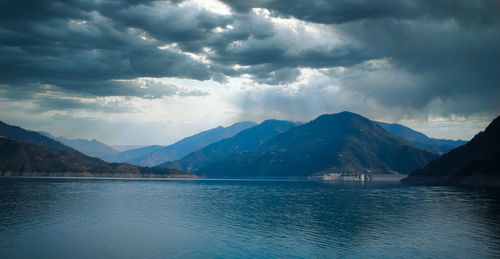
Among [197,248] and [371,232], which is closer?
[197,248]

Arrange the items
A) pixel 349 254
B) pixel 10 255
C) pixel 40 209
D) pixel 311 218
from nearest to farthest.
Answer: pixel 10 255 → pixel 349 254 → pixel 311 218 → pixel 40 209

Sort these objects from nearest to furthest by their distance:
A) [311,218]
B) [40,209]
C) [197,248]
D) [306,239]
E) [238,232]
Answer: [197,248], [306,239], [238,232], [311,218], [40,209]

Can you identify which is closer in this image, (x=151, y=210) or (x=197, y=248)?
(x=197, y=248)

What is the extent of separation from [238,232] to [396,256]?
87.9 ft

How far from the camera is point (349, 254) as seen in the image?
47.7 meters

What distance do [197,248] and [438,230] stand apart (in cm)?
4453

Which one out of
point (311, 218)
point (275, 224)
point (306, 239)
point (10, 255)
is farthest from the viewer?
point (311, 218)

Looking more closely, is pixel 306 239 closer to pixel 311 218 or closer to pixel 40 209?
pixel 311 218

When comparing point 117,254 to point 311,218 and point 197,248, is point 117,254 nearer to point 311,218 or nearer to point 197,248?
point 197,248

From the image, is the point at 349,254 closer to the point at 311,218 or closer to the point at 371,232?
the point at 371,232

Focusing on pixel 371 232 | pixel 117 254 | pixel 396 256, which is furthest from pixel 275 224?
pixel 117 254

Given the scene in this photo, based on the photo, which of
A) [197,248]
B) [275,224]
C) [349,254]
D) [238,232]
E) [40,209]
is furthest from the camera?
[40,209]

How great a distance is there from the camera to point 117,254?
153 ft

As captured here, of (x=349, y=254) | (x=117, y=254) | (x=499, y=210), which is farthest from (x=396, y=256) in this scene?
(x=499, y=210)
